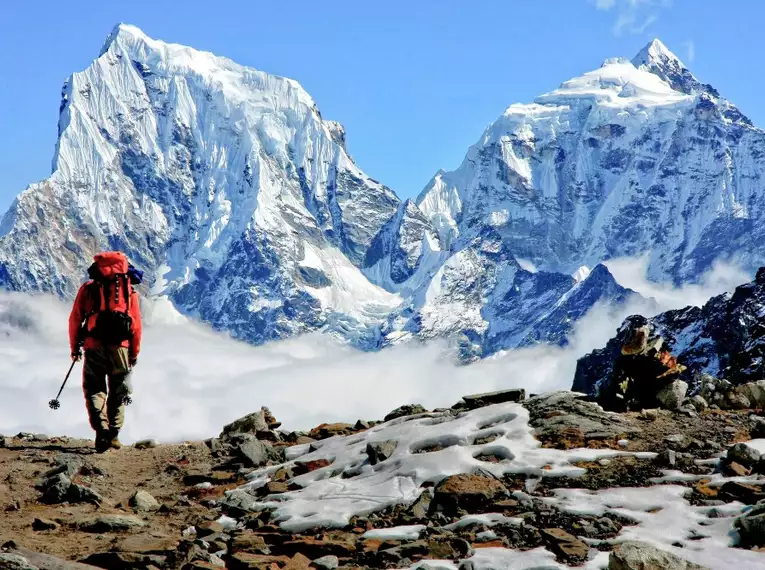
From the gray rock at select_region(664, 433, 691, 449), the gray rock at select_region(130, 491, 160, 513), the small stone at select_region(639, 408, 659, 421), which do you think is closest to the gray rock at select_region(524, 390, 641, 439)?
the small stone at select_region(639, 408, 659, 421)

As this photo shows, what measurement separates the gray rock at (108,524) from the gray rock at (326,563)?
2813 millimetres

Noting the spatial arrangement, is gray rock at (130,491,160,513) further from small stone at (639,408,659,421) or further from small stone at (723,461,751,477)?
small stone at (639,408,659,421)

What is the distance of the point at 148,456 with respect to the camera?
16.9 metres

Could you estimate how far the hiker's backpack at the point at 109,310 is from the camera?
688 inches

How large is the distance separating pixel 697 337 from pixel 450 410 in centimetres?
15993

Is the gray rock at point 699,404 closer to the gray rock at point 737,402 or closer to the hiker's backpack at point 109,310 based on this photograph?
the gray rock at point 737,402

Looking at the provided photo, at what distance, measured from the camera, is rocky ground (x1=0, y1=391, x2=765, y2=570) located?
9664mm

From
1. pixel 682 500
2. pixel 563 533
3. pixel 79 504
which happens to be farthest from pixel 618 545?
pixel 79 504

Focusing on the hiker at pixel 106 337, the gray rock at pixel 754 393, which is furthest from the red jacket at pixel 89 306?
the gray rock at pixel 754 393

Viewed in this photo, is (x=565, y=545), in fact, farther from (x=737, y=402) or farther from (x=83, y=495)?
(x=737, y=402)

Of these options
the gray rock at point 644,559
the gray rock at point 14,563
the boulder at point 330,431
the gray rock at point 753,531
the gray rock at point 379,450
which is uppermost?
the boulder at point 330,431

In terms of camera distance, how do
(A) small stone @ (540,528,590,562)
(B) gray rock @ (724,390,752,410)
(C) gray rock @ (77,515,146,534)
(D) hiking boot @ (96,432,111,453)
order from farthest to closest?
(D) hiking boot @ (96,432,111,453)
(B) gray rock @ (724,390,752,410)
(C) gray rock @ (77,515,146,534)
(A) small stone @ (540,528,590,562)

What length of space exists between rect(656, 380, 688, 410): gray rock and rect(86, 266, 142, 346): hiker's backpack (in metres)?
9.40

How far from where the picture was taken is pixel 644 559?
8.70 m
